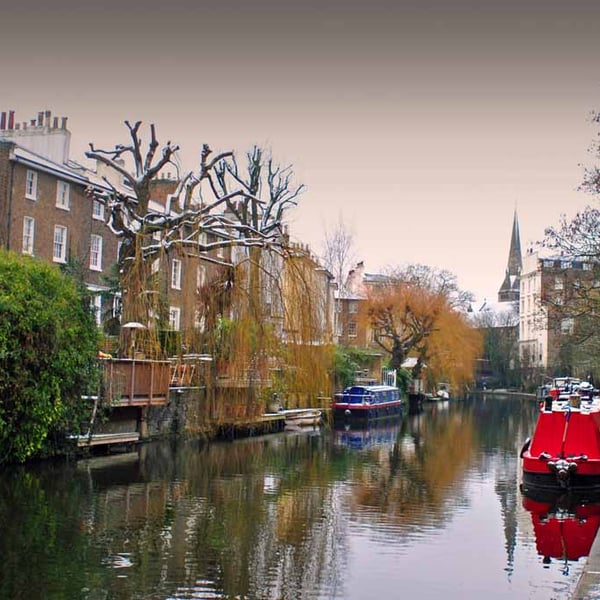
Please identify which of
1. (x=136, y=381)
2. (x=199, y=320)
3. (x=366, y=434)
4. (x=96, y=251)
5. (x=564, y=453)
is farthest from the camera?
(x=96, y=251)

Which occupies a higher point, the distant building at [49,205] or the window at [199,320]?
the distant building at [49,205]

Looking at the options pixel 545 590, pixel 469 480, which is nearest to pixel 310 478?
pixel 469 480

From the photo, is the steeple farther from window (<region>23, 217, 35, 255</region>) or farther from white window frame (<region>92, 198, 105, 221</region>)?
window (<region>23, 217, 35, 255</region>)

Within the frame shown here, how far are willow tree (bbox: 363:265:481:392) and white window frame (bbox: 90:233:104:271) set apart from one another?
21919mm

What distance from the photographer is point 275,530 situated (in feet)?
47.5

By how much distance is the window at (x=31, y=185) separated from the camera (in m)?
34.4

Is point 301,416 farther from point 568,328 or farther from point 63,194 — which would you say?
point 63,194

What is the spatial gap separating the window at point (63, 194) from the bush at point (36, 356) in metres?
15.5

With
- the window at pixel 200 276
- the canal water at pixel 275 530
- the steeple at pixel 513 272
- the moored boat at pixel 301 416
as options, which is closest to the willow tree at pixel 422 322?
the moored boat at pixel 301 416

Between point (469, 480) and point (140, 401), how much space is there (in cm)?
998

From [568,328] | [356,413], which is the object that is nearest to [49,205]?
[356,413]

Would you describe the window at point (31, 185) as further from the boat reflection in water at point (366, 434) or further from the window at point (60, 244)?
the boat reflection in water at point (366, 434)

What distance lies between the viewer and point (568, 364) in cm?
7200

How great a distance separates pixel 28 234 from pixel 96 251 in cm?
500
